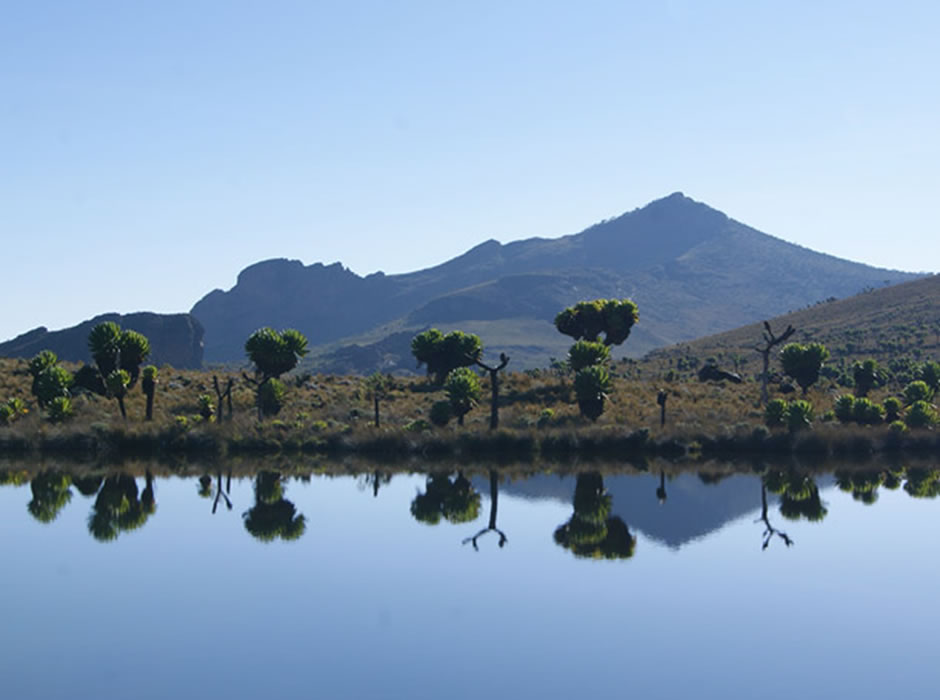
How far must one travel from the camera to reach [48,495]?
139 feet

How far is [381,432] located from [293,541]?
21211 millimetres

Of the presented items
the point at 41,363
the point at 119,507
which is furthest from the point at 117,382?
the point at 119,507

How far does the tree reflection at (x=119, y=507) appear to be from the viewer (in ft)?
119

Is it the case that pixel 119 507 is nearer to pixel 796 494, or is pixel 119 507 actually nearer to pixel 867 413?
pixel 796 494

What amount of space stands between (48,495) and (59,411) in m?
17.3

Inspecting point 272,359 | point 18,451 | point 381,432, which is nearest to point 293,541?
point 381,432

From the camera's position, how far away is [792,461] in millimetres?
53375

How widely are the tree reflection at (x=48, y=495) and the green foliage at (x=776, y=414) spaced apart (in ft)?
119

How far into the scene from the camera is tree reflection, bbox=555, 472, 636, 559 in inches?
1320

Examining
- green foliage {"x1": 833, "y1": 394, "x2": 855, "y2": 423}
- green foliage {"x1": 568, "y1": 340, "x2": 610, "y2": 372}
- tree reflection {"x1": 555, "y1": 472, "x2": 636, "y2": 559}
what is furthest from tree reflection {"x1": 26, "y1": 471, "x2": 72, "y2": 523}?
green foliage {"x1": 833, "y1": 394, "x2": 855, "y2": 423}

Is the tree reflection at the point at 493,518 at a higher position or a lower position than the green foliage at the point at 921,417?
lower

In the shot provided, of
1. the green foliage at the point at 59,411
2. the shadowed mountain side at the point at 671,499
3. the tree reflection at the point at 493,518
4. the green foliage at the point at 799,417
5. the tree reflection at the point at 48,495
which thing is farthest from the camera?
the green foliage at the point at 59,411

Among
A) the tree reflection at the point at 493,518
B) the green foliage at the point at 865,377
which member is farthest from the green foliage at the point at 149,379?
the green foliage at the point at 865,377

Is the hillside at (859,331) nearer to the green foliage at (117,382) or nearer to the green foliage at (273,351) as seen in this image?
the green foliage at (273,351)
